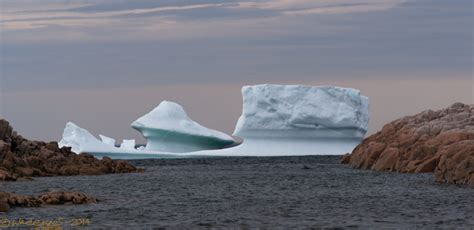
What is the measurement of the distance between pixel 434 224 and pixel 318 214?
2.24 m

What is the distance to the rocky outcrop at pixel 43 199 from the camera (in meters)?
16.3

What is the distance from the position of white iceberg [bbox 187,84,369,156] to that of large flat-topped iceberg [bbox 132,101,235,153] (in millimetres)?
2130

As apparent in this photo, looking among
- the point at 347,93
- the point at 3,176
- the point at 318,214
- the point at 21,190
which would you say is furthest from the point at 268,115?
the point at 318,214

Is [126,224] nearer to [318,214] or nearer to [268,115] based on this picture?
[318,214]

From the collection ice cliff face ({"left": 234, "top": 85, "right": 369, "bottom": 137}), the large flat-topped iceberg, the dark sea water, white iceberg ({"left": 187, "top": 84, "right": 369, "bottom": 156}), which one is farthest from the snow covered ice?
the dark sea water

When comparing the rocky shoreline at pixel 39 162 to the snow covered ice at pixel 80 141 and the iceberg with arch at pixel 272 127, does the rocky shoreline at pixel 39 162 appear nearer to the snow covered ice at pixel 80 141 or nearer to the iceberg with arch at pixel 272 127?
the iceberg with arch at pixel 272 127

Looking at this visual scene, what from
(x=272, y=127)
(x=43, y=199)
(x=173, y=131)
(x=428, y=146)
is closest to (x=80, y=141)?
(x=173, y=131)

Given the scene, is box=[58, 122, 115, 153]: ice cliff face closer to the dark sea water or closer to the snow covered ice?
the snow covered ice

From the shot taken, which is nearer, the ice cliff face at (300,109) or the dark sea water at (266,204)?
the dark sea water at (266,204)

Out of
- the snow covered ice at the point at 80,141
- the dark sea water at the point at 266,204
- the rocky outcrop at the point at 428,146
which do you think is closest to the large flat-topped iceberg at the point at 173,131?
the snow covered ice at the point at 80,141

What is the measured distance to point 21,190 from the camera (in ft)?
69.8

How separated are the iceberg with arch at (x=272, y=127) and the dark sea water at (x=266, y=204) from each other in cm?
1674

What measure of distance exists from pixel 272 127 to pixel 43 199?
84.6 ft

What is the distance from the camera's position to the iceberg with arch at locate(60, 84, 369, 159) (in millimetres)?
41812
